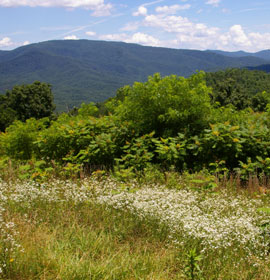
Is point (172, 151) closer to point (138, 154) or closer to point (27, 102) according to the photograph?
point (138, 154)

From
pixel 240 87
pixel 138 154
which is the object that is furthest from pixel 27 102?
pixel 138 154

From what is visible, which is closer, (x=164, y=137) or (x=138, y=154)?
(x=138, y=154)

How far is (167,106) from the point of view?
7078 millimetres

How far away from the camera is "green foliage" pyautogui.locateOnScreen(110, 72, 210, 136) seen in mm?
6945

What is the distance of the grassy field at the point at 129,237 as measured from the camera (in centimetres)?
274

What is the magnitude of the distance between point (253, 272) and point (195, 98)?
468 centimetres

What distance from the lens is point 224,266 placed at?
111 inches

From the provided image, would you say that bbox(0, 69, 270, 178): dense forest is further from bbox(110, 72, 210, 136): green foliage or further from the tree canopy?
the tree canopy

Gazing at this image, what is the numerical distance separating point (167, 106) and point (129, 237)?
417 cm

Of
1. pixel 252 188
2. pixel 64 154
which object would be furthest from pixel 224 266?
pixel 64 154

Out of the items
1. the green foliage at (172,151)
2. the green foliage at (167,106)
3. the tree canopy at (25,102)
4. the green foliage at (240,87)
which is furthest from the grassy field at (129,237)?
the tree canopy at (25,102)

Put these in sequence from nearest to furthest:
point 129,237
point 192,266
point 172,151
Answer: point 192,266 → point 129,237 → point 172,151

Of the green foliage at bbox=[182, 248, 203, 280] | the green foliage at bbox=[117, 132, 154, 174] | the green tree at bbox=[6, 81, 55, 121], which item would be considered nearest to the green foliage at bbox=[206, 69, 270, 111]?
the green tree at bbox=[6, 81, 55, 121]

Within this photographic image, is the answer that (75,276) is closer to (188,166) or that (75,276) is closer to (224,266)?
(224,266)
